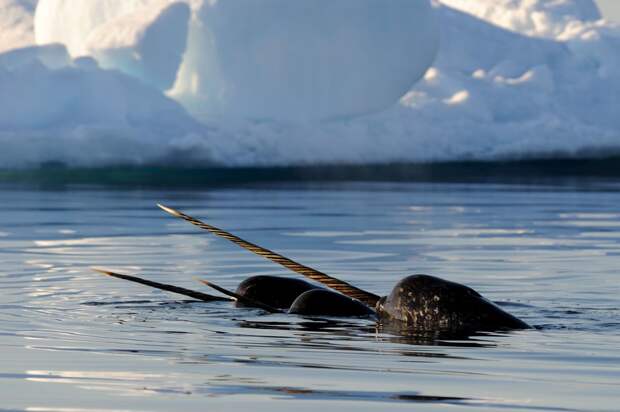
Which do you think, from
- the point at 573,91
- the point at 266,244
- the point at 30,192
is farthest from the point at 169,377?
the point at 573,91

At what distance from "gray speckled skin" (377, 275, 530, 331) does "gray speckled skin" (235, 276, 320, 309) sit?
1531mm

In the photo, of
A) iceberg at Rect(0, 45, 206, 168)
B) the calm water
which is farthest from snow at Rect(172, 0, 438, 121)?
the calm water

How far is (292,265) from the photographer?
977 centimetres

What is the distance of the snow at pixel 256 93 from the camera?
132ft

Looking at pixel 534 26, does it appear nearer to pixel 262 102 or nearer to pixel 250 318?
pixel 262 102

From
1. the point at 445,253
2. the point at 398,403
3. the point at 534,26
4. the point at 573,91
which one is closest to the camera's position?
the point at 398,403

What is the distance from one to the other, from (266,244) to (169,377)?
40.9 ft

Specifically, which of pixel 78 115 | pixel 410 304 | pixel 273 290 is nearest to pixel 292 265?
pixel 410 304

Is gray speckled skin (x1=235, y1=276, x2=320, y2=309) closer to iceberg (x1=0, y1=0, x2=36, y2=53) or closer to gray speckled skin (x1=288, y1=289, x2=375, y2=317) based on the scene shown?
gray speckled skin (x1=288, y1=289, x2=375, y2=317)

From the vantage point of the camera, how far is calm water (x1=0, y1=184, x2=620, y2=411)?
23.8 feet

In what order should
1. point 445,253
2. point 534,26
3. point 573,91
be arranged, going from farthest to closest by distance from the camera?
1. point 534,26
2. point 573,91
3. point 445,253

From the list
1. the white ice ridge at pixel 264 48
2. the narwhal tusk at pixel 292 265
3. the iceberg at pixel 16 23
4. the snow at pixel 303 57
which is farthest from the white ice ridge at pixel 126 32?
the narwhal tusk at pixel 292 265

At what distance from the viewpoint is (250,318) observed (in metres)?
11.2

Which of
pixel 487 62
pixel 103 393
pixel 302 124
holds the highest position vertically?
pixel 487 62
